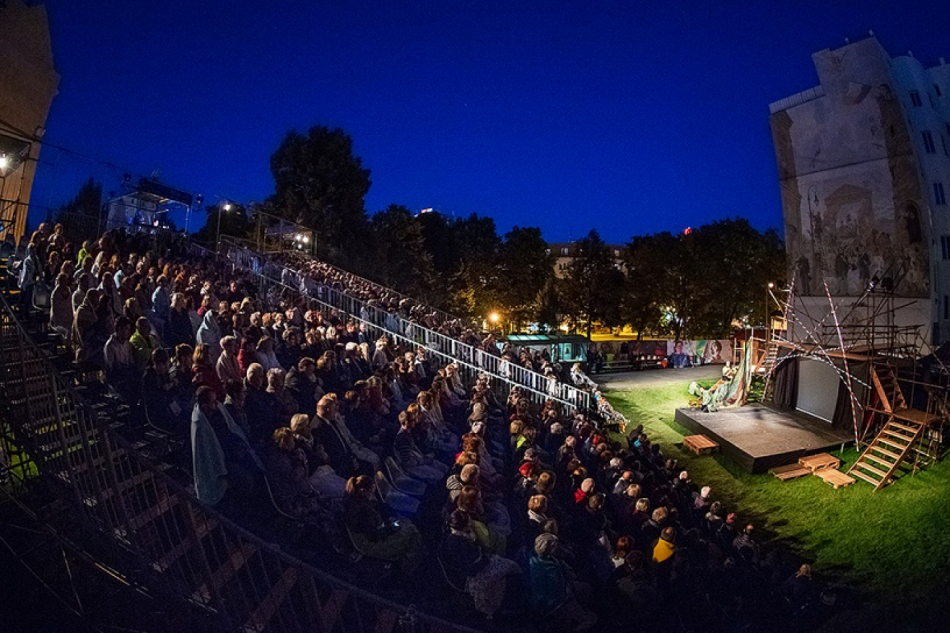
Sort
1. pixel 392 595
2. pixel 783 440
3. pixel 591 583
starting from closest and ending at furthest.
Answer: pixel 392 595
pixel 591 583
pixel 783 440

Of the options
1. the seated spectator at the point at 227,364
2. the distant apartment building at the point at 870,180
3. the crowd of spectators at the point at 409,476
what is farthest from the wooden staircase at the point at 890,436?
the seated spectator at the point at 227,364

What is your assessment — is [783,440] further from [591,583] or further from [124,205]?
[124,205]

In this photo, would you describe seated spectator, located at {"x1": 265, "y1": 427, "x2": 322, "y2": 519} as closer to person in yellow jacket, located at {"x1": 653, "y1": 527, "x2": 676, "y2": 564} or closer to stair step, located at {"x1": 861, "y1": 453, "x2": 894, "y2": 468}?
person in yellow jacket, located at {"x1": 653, "y1": 527, "x2": 676, "y2": 564}

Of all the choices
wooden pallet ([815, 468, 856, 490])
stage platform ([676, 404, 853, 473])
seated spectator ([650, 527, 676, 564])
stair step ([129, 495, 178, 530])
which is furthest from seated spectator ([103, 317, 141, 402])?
wooden pallet ([815, 468, 856, 490])

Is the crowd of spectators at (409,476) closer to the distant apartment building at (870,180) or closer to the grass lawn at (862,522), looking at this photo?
the grass lawn at (862,522)

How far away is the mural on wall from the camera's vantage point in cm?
2106

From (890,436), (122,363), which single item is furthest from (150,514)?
(890,436)

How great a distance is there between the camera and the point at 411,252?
Result: 36.3m

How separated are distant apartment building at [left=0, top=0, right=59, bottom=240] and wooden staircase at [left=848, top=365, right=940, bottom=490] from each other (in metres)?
25.5

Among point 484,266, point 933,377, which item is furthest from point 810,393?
point 484,266

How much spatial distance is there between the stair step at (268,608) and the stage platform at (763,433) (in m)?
12.1

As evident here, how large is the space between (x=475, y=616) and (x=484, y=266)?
1420 inches

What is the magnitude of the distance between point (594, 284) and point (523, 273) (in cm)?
586

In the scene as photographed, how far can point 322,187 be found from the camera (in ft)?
106
